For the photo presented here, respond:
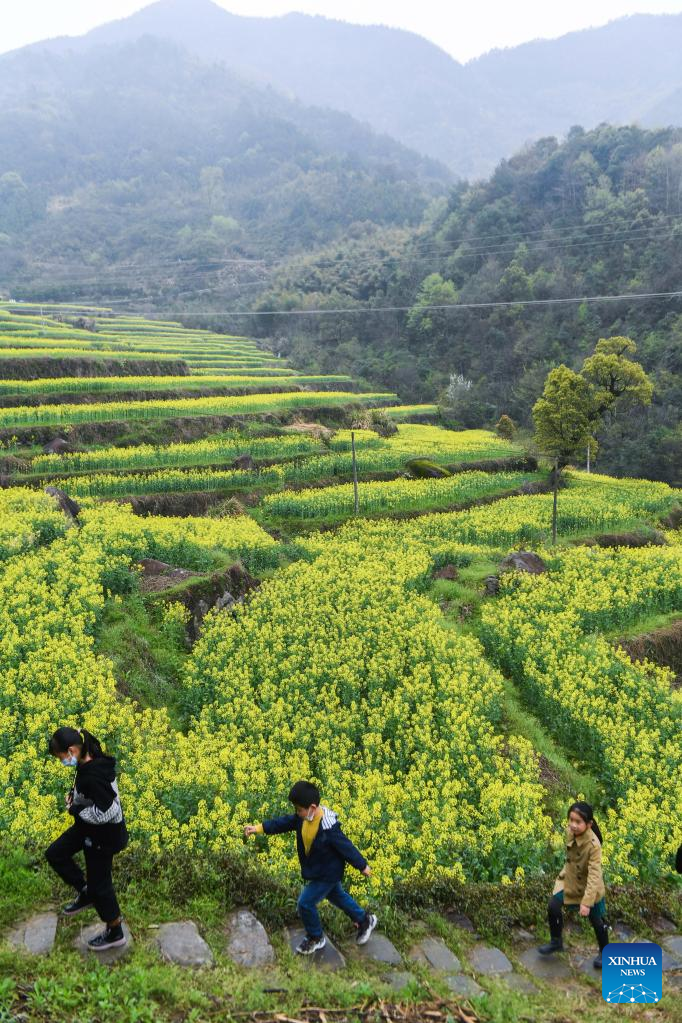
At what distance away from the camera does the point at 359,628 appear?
14.3 m

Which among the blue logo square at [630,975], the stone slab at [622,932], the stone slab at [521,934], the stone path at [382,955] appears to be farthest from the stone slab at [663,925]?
the stone slab at [521,934]

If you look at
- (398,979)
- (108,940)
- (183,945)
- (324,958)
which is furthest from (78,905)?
(398,979)

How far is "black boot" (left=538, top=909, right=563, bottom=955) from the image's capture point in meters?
6.70

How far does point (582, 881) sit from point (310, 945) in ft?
8.44

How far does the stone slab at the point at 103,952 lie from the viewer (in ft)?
18.6

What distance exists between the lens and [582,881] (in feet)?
21.5

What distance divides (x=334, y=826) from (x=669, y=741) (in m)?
7.97

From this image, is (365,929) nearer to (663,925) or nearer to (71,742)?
(71,742)

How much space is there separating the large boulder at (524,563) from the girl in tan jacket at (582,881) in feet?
39.0

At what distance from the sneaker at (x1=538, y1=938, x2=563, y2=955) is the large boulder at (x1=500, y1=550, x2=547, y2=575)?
11933 millimetres

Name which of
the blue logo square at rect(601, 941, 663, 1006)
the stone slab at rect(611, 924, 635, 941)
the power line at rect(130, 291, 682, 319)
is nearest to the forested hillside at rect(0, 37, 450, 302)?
the power line at rect(130, 291, 682, 319)

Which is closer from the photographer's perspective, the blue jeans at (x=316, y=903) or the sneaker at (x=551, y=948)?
the blue jeans at (x=316, y=903)

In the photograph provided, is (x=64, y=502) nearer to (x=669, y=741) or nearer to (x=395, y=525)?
(x=395, y=525)

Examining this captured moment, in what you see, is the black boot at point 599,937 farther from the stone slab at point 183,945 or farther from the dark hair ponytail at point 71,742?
the dark hair ponytail at point 71,742
